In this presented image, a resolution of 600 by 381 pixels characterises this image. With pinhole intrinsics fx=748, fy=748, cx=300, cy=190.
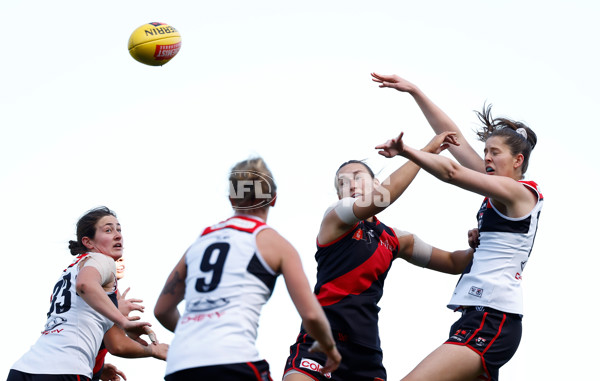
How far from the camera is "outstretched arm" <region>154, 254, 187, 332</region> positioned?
4.54m

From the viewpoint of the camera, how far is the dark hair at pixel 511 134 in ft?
20.2

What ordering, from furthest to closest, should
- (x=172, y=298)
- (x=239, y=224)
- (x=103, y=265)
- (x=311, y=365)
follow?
(x=103, y=265)
(x=311, y=365)
(x=172, y=298)
(x=239, y=224)

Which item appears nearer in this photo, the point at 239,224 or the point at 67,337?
the point at 239,224

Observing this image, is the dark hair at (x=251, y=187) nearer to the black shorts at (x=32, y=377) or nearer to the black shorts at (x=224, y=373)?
the black shorts at (x=224, y=373)

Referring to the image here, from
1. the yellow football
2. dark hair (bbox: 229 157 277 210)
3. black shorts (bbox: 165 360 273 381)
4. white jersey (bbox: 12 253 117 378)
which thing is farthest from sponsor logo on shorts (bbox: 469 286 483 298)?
the yellow football

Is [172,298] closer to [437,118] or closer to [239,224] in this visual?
[239,224]

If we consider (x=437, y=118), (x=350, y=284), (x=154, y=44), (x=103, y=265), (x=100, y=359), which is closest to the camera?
(x=350, y=284)

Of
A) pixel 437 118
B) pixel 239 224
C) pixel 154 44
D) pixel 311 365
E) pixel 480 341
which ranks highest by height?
pixel 154 44

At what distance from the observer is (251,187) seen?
Result: 4.51 metres

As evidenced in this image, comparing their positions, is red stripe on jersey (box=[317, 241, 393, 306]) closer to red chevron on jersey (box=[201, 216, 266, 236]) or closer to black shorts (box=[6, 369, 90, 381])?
red chevron on jersey (box=[201, 216, 266, 236])

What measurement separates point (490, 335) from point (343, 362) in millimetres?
1143

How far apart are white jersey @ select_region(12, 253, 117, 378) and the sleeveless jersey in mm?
2123

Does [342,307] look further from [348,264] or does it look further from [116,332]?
[116,332]

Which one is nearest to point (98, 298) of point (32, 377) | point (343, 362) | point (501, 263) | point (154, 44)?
point (32, 377)
